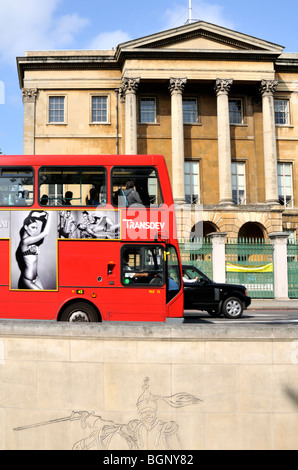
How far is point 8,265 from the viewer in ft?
37.3

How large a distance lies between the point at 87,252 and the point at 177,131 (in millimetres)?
25498

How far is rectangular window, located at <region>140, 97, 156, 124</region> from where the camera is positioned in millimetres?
37406

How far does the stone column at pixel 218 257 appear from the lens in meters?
24.0

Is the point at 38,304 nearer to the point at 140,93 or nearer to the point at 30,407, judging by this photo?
the point at 30,407

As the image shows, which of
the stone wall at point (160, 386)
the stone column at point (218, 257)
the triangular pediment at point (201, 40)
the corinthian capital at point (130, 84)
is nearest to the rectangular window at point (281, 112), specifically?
the triangular pediment at point (201, 40)

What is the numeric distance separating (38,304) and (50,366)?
336 cm

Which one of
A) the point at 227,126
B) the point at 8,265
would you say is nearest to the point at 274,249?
the point at 227,126

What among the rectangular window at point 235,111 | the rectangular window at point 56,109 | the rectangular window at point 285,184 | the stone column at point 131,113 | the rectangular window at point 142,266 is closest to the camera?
the rectangular window at point 142,266

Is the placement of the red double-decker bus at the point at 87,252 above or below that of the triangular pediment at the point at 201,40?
below

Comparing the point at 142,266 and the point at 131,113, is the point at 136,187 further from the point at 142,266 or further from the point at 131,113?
the point at 131,113

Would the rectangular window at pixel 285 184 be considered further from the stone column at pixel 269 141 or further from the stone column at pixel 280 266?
the stone column at pixel 280 266

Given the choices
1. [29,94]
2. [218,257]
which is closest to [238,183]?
[218,257]

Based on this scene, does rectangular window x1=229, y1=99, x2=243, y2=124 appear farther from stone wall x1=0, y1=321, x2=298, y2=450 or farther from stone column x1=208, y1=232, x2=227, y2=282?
stone wall x1=0, y1=321, x2=298, y2=450

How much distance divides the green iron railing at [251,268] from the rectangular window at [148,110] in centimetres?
1646
